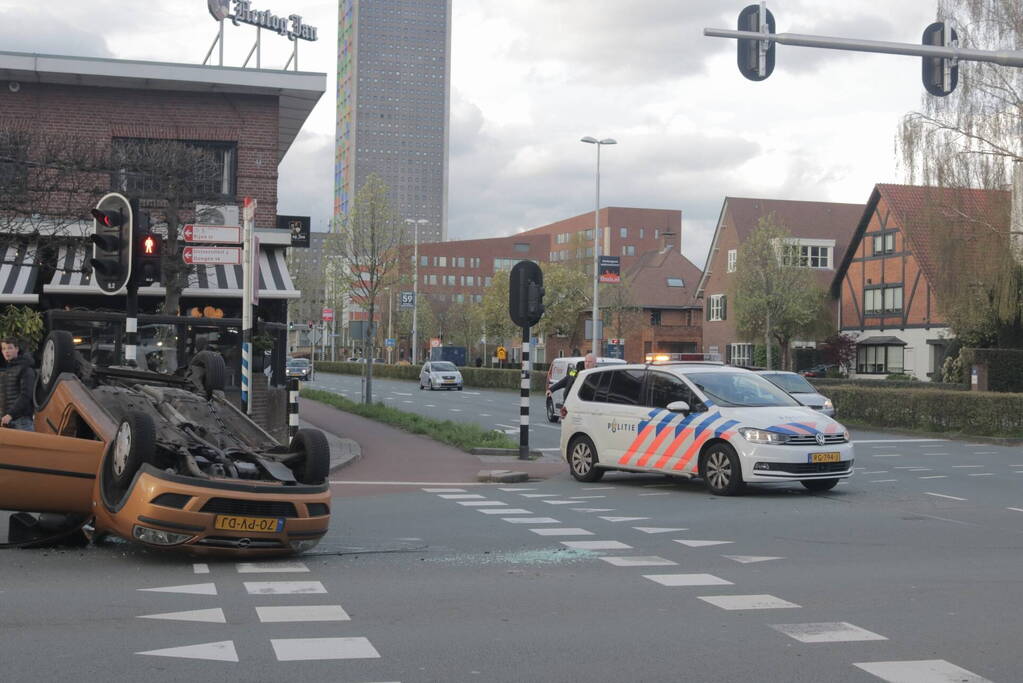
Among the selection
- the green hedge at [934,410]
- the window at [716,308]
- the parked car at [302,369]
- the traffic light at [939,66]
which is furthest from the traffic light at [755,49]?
the window at [716,308]

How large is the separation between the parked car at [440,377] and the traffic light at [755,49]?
44.0 metres

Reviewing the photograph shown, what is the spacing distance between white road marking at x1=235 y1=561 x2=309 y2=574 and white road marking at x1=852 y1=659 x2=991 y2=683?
4.42m

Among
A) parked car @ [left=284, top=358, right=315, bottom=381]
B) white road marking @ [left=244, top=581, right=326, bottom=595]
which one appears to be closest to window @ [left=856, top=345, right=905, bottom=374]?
parked car @ [left=284, top=358, right=315, bottom=381]

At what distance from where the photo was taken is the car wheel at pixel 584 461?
669 inches

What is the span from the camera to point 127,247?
14.0 m

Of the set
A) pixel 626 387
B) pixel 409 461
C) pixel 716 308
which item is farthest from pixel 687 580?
pixel 716 308

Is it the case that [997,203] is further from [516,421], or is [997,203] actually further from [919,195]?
[516,421]

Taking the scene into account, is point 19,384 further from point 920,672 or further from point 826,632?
point 920,672

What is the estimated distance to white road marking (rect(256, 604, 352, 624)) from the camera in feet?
23.6

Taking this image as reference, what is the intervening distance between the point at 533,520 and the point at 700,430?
3.59m

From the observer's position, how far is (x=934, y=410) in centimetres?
3000

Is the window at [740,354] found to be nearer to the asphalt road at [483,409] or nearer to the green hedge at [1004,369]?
the asphalt road at [483,409]

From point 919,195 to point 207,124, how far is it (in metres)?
23.9

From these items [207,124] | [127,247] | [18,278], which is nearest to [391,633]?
[127,247]
